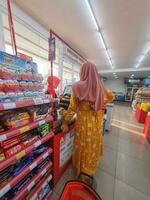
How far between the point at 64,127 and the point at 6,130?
28.0 inches

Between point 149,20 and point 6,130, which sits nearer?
point 6,130

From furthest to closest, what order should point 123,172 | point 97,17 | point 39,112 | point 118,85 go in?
point 118,85 → point 97,17 → point 123,172 → point 39,112

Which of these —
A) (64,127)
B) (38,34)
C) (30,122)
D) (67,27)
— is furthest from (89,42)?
(30,122)

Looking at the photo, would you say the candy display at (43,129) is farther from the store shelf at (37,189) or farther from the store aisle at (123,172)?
the store aisle at (123,172)

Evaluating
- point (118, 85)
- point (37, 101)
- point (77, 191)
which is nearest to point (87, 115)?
point (37, 101)

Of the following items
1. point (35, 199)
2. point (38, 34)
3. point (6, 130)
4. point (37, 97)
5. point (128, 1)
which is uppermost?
point (128, 1)

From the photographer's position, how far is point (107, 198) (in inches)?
54.0

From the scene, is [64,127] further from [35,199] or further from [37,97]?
[35,199]

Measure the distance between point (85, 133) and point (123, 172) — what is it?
3.51 feet

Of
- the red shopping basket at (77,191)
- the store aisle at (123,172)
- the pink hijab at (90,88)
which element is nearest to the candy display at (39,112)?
the pink hijab at (90,88)

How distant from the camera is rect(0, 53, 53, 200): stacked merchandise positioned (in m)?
0.80

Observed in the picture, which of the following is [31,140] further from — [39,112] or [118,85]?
[118,85]

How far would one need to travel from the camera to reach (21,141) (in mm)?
956

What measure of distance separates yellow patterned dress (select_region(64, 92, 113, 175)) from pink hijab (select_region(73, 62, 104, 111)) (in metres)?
0.08
